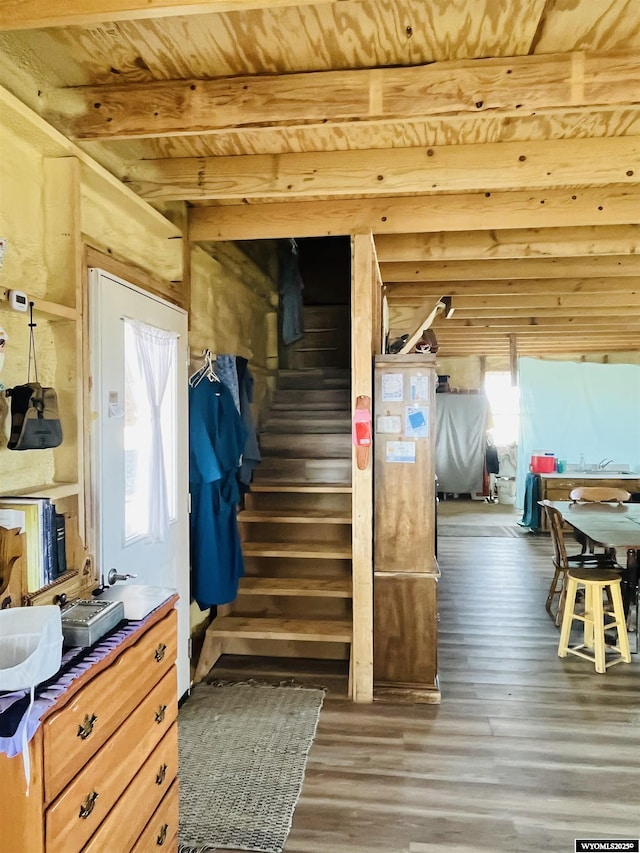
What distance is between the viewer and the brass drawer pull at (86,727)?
1372 mm

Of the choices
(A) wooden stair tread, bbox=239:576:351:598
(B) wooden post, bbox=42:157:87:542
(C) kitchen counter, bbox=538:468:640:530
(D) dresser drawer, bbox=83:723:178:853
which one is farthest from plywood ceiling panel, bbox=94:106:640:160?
(C) kitchen counter, bbox=538:468:640:530

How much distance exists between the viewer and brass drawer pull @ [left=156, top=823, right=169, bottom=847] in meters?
1.80

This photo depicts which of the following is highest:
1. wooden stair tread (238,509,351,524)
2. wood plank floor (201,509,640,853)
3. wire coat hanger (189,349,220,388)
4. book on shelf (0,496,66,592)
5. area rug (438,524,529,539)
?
wire coat hanger (189,349,220,388)

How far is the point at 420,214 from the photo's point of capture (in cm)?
331

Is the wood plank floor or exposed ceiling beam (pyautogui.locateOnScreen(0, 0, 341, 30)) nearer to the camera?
exposed ceiling beam (pyautogui.locateOnScreen(0, 0, 341, 30))

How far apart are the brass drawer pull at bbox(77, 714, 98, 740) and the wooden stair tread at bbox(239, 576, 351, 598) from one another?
7.28ft

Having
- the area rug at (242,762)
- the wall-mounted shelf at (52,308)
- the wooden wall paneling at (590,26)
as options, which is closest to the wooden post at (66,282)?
the wall-mounted shelf at (52,308)

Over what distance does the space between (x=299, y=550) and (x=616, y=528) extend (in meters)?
2.31

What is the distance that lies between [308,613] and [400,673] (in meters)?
0.79

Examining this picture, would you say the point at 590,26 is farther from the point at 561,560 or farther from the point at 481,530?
the point at 481,530

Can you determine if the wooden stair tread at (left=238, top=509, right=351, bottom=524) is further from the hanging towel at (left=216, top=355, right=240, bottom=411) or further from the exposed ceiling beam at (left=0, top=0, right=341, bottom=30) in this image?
the exposed ceiling beam at (left=0, top=0, right=341, bottom=30)

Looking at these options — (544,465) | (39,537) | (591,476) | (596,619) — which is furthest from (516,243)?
(544,465)

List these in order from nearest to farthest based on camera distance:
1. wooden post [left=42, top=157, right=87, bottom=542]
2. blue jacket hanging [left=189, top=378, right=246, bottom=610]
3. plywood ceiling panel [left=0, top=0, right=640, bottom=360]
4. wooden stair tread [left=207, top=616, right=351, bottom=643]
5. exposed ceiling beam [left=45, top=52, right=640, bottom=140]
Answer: plywood ceiling panel [left=0, top=0, right=640, bottom=360] < exposed ceiling beam [left=45, top=52, right=640, bottom=140] < wooden post [left=42, top=157, right=87, bottom=542] < blue jacket hanging [left=189, top=378, right=246, bottom=610] < wooden stair tread [left=207, top=616, right=351, bottom=643]

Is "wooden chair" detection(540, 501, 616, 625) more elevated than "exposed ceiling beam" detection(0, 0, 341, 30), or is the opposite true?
"exposed ceiling beam" detection(0, 0, 341, 30)
